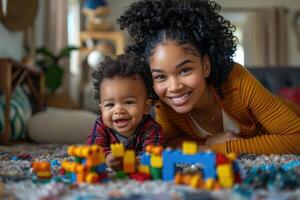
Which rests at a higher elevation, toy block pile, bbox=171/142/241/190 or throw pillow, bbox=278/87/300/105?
throw pillow, bbox=278/87/300/105

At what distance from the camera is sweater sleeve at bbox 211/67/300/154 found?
1.14 meters

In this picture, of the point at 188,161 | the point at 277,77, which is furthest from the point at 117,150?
the point at 277,77

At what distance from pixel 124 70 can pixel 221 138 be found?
1.34ft

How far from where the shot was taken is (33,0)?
8.16ft

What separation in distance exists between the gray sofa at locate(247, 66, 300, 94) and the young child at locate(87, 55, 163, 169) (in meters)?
1.48

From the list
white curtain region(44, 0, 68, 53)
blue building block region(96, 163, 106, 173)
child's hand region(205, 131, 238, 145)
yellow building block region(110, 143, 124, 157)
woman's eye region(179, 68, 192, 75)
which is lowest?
child's hand region(205, 131, 238, 145)

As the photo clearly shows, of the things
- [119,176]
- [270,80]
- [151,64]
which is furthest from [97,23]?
[119,176]

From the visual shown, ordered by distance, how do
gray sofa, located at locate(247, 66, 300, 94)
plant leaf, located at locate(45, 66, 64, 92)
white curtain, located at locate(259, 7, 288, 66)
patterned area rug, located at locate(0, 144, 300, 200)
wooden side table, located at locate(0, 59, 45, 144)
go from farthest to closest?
white curtain, located at locate(259, 7, 288, 66) < plant leaf, located at locate(45, 66, 64, 92) < gray sofa, located at locate(247, 66, 300, 94) < wooden side table, located at locate(0, 59, 45, 144) < patterned area rug, located at locate(0, 144, 300, 200)

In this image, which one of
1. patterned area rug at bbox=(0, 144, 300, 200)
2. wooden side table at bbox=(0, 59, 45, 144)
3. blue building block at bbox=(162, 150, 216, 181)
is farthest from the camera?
wooden side table at bbox=(0, 59, 45, 144)

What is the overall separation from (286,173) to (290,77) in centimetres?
188

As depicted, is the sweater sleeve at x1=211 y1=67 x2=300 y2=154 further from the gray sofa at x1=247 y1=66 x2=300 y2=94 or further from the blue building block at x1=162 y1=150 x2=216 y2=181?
the gray sofa at x1=247 y1=66 x2=300 y2=94

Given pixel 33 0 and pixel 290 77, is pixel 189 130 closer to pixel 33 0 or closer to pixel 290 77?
pixel 290 77

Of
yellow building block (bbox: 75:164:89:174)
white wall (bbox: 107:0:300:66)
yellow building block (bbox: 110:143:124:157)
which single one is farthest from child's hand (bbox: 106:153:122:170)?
white wall (bbox: 107:0:300:66)

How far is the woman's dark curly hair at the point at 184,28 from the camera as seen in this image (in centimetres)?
110
